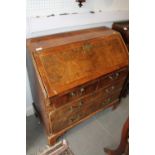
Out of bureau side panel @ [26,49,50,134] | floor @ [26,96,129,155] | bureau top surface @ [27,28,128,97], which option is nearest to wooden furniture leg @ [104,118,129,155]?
floor @ [26,96,129,155]

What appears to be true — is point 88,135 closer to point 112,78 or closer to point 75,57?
point 112,78

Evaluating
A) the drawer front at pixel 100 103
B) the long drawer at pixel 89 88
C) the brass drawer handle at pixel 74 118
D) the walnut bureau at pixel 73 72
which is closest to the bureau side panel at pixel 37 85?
the walnut bureau at pixel 73 72

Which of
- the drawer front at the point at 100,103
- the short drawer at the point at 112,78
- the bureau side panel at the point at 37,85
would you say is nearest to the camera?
the bureau side panel at the point at 37,85

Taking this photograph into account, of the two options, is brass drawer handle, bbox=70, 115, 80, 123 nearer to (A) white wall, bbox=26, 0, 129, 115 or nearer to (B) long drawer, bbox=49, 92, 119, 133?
(B) long drawer, bbox=49, 92, 119, 133

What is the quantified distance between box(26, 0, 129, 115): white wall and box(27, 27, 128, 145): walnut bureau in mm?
86

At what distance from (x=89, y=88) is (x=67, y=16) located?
75cm

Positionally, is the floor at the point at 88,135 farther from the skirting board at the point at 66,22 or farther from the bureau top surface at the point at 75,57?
the skirting board at the point at 66,22

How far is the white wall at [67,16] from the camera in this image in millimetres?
1428

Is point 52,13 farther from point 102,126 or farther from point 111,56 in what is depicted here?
point 102,126

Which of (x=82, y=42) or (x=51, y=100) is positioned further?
(x=82, y=42)

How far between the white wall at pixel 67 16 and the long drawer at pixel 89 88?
58cm
